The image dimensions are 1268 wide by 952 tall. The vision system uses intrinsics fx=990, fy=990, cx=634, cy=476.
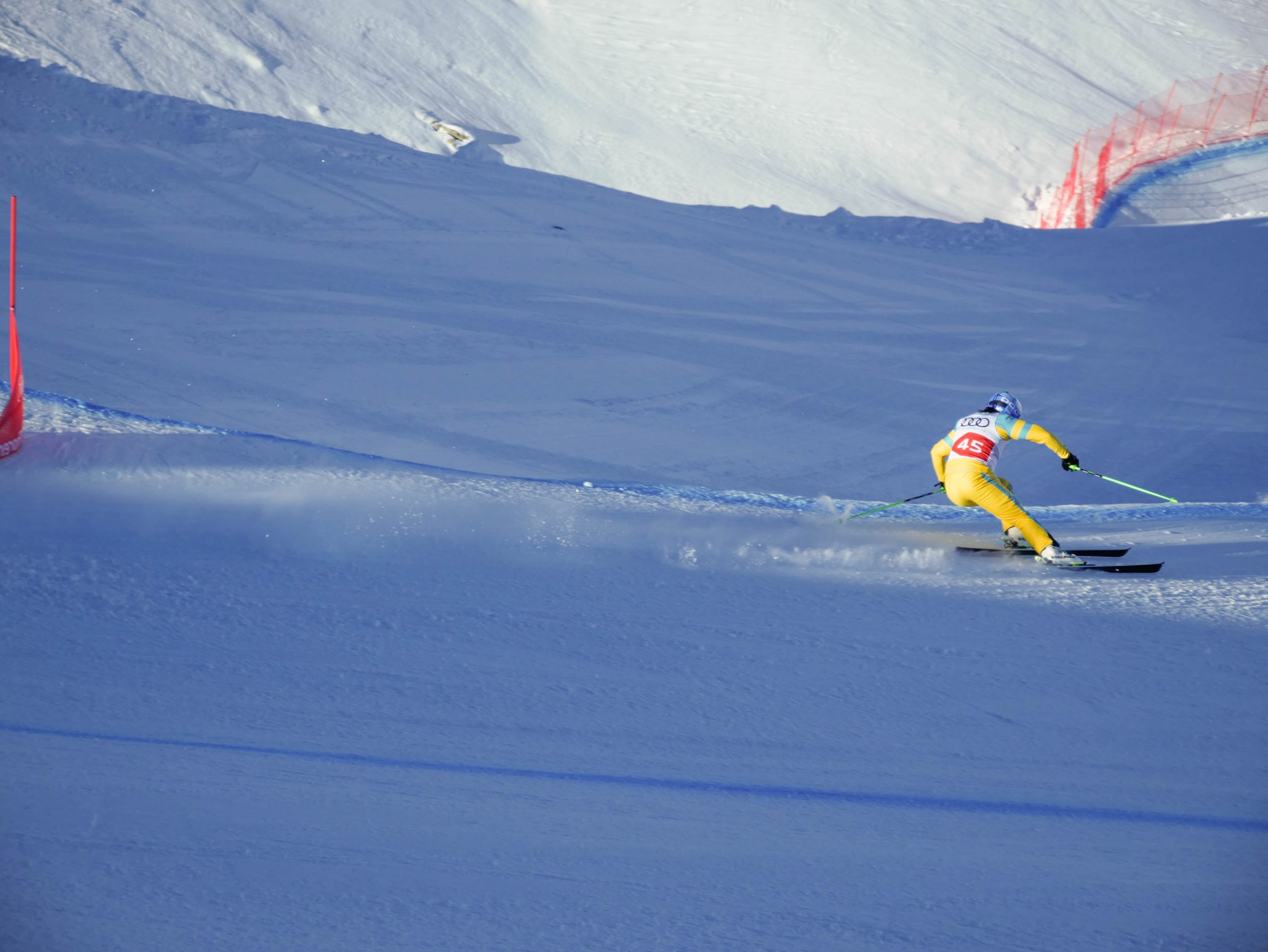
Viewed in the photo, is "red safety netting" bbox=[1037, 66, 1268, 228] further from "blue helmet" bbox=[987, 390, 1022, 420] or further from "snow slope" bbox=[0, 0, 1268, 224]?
"blue helmet" bbox=[987, 390, 1022, 420]

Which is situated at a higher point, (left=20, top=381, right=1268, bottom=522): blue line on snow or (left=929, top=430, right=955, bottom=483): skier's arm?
(left=929, top=430, right=955, bottom=483): skier's arm

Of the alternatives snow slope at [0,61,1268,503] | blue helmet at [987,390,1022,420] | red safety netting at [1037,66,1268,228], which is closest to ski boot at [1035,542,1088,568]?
blue helmet at [987,390,1022,420]

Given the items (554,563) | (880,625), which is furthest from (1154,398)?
(554,563)

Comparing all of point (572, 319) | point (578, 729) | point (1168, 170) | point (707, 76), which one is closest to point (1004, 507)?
point (578, 729)

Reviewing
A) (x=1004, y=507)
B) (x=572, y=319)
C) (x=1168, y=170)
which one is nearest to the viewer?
(x=1004, y=507)

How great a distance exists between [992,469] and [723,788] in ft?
9.64

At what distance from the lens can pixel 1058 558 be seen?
504cm

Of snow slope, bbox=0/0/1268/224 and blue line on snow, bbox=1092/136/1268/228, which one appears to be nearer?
snow slope, bbox=0/0/1268/224

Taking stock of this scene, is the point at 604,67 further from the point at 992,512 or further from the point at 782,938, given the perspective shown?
the point at 782,938

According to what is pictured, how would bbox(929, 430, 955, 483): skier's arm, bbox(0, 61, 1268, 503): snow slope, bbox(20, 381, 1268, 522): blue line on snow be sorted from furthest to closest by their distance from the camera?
bbox(0, 61, 1268, 503): snow slope, bbox(20, 381, 1268, 522): blue line on snow, bbox(929, 430, 955, 483): skier's arm

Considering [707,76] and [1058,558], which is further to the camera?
[707,76]

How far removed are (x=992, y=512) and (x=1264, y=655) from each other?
142 cm

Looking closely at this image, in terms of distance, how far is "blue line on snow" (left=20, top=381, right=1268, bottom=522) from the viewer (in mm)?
5637

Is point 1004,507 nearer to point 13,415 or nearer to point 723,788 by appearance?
point 723,788
